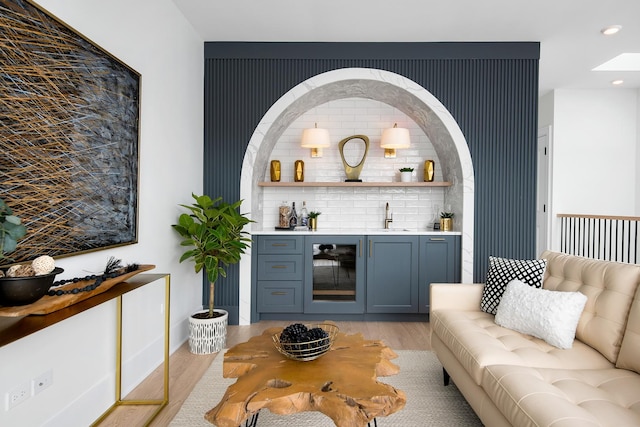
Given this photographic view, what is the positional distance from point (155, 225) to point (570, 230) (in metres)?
5.40

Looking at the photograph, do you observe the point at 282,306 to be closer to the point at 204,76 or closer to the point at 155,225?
the point at 155,225

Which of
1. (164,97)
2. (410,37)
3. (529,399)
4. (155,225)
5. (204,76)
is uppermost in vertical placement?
(410,37)

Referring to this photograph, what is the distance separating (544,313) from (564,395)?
0.67m

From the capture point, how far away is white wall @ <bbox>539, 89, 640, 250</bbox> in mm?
5410

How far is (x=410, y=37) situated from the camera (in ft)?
12.6

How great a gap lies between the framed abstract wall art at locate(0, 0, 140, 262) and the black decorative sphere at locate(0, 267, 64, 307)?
0.29 meters

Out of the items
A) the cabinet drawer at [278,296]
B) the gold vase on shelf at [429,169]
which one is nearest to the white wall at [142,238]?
the cabinet drawer at [278,296]

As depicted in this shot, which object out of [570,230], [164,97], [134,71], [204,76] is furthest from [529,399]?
[570,230]

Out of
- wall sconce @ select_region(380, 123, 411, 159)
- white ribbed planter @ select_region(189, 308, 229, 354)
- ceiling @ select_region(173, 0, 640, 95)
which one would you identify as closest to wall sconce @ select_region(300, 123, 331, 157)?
wall sconce @ select_region(380, 123, 411, 159)

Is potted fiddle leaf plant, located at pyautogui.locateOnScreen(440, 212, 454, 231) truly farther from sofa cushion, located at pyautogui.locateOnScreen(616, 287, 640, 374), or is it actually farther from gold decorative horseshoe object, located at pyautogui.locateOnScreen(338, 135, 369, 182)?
sofa cushion, located at pyautogui.locateOnScreen(616, 287, 640, 374)

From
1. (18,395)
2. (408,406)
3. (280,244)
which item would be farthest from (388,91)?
(18,395)

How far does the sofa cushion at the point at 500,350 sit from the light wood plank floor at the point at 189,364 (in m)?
1.09

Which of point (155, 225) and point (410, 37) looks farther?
point (410, 37)

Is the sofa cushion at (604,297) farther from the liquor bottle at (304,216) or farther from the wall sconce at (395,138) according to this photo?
the liquor bottle at (304,216)
